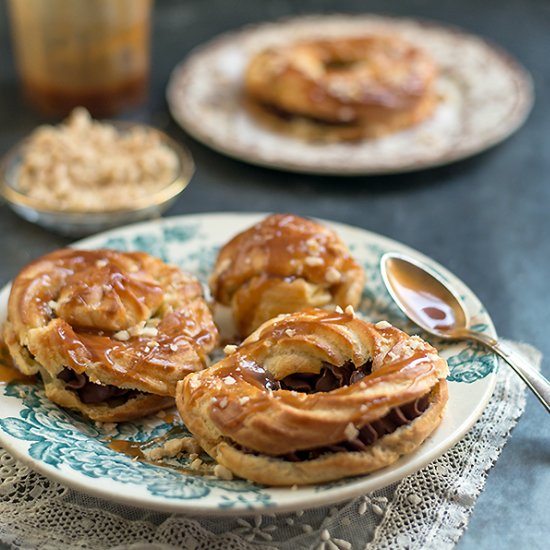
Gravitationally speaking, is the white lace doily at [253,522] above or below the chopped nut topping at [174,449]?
below

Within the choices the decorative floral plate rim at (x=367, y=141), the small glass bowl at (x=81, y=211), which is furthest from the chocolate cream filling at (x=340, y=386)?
the decorative floral plate rim at (x=367, y=141)

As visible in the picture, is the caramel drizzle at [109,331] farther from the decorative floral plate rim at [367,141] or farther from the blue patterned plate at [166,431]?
the decorative floral plate rim at [367,141]

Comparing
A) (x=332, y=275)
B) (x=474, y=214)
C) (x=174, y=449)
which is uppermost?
(x=332, y=275)

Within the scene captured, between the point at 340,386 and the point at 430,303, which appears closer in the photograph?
the point at 340,386

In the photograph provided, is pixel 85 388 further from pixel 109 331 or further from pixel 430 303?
pixel 430 303

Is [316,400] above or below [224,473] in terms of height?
above

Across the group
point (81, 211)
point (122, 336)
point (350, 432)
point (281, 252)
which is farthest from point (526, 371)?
point (81, 211)
